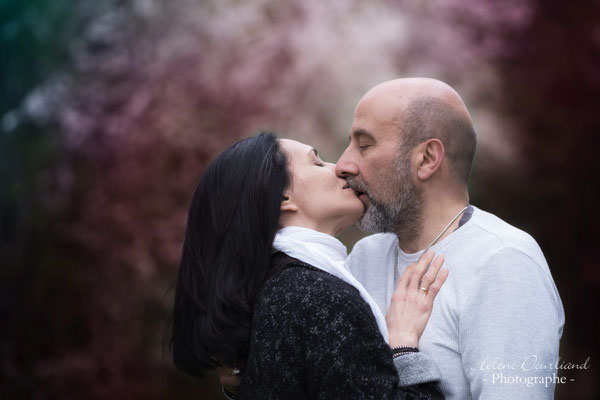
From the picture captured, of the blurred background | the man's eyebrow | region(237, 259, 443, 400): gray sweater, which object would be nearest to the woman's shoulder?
region(237, 259, 443, 400): gray sweater

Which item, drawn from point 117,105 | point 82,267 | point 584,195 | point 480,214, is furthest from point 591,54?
point 82,267

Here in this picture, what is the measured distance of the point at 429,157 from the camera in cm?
229

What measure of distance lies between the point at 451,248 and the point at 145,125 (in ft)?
8.90

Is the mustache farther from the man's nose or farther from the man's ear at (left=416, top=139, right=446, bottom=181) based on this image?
the man's ear at (left=416, top=139, right=446, bottom=181)

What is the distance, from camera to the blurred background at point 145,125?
4.21m

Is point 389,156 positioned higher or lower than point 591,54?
lower

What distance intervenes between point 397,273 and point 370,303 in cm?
46

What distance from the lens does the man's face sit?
231cm

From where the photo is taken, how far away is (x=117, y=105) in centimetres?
437

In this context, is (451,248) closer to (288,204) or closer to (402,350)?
(402,350)

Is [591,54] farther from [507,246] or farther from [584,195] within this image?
[507,246]

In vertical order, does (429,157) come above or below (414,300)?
above

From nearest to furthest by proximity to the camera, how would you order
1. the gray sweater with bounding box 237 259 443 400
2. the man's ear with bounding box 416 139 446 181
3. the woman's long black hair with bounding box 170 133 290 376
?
the gray sweater with bounding box 237 259 443 400
the woman's long black hair with bounding box 170 133 290 376
the man's ear with bounding box 416 139 446 181

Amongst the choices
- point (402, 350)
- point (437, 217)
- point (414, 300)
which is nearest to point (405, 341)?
point (402, 350)
